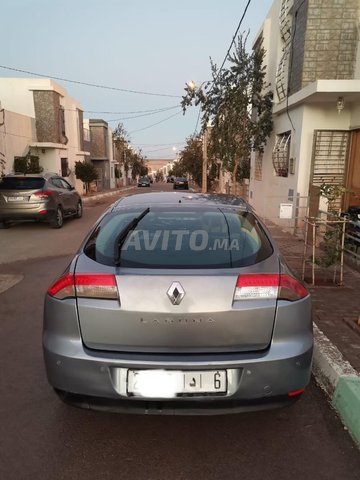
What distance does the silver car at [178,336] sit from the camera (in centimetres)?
207

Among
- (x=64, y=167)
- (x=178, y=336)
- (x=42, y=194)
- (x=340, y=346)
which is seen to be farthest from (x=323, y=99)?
(x=64, y=167)

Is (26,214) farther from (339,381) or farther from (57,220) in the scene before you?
(339,381)

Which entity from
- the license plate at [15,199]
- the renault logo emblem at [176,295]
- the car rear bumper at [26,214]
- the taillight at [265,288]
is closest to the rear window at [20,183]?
the license plate at [15,199]

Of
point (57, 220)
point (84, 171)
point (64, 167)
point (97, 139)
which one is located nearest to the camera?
point (57, 220)

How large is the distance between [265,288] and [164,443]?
115 centimetres

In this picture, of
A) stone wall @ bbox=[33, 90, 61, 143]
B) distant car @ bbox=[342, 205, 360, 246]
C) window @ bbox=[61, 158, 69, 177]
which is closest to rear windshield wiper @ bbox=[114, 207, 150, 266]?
distant car @ bbox=[342, 205, 360, 246]

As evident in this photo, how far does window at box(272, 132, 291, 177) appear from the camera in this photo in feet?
34.8

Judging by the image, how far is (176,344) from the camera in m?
2.10

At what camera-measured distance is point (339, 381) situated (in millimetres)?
2721

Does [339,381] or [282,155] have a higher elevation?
[282,155]

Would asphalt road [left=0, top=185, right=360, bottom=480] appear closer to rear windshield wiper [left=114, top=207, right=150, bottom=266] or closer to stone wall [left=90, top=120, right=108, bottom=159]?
rear windshield wiper [left=114, top=207, right=150, bottom=266]

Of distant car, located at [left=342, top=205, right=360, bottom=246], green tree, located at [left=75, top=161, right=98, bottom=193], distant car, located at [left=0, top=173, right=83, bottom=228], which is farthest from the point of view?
green tree, located at [left=75, top=161, right=98, bottom=193]

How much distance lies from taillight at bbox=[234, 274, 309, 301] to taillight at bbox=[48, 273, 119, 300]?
2.31 ft

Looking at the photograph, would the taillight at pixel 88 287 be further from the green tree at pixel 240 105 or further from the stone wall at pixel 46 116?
the stone wall at pixel 46 116
